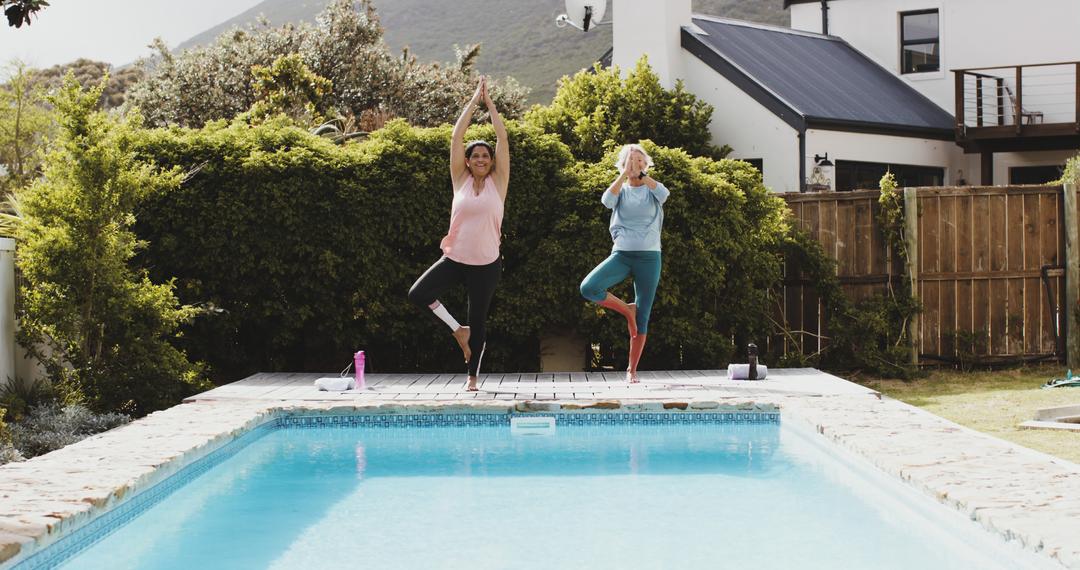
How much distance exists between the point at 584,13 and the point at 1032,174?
1026 cm

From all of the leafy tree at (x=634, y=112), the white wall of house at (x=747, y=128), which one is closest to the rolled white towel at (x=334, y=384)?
the leafy tree at (x=634, y=112)

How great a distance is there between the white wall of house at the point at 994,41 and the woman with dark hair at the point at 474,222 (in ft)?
52.5

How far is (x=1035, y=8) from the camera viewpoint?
71.6 ft

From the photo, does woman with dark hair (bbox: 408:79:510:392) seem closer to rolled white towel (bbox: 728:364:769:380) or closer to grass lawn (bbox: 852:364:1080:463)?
rolled white towel (bbox: 728:364:769:380)

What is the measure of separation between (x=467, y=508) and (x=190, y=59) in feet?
104

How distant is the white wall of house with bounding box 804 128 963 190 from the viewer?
18.0 metres

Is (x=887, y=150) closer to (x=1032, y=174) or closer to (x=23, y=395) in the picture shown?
(x=1032, y=174)

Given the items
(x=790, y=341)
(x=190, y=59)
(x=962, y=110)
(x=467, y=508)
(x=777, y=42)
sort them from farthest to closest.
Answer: (x=190, y=59)
(x=777, y=42)
(x=962, y=110)
(x=790, y=341)
(x=467, y=508)

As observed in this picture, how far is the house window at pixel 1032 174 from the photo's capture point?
21703mm

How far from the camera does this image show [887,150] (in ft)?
63.9

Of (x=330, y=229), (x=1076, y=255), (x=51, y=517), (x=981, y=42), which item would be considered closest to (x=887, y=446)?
(x=51, y=517)

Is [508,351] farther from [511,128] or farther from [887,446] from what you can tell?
[887,446]

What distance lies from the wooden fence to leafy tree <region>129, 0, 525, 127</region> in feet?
74.4

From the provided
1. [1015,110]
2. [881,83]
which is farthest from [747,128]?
[1015,110]
